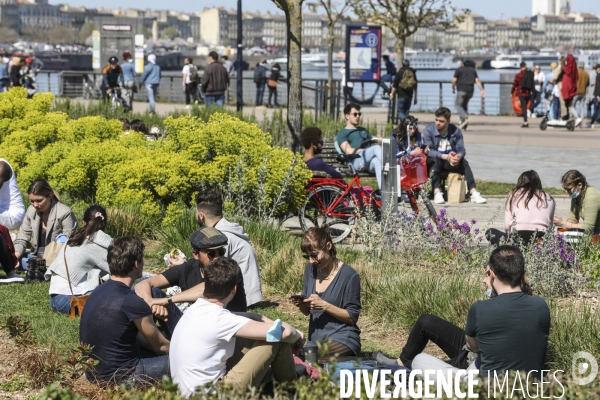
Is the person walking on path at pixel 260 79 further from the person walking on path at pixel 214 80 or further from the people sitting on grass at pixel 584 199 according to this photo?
the people sitting on grass at pixel 584 199

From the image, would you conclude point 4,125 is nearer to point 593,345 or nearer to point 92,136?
point 92,136

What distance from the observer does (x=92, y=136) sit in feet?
40.0

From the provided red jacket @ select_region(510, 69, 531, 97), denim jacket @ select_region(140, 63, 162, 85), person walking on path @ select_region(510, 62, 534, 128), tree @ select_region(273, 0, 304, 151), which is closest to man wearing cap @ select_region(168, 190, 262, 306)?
tree @ select_region(273, 0, 304, 151)

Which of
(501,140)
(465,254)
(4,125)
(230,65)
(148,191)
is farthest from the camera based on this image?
(230,65)

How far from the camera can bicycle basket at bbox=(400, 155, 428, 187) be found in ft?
36.5

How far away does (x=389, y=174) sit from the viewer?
31.1 feet

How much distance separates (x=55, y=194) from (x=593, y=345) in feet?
16.1

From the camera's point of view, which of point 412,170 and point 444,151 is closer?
point 412,170

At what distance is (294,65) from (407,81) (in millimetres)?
7712

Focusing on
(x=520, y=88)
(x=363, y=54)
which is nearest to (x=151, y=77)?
(x=363, y=54)

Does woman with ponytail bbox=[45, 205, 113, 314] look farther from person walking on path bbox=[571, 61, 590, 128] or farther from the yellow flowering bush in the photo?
person walking on path bbox=[571, 61, 590, 128]

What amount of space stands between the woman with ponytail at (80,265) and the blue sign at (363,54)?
51.6 feet

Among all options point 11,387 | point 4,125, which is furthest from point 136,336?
point 4,125

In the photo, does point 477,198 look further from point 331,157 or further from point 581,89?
point 581,89
